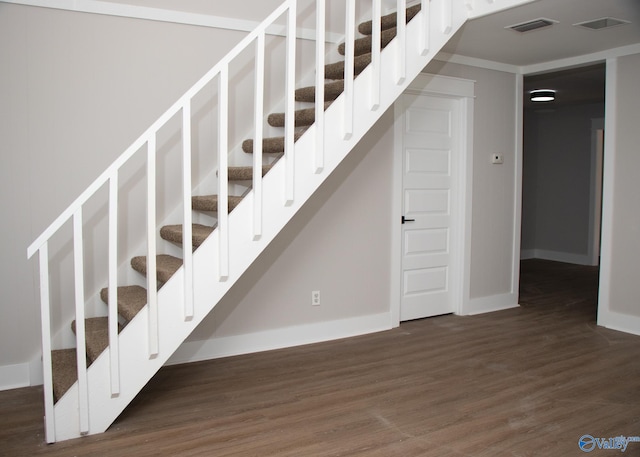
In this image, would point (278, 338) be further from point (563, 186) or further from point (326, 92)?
point (563, 186)

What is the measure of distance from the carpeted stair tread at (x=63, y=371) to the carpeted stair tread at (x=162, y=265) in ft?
1.99

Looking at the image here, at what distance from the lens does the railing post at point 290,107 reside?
3.09 metres

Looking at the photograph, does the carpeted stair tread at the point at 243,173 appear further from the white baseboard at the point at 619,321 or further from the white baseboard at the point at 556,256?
the white baseboard at the point at 556,256

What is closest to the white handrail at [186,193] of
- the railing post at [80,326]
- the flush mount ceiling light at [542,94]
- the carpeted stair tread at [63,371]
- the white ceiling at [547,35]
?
the railing post at [80,326]

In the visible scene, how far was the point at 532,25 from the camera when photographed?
4.07m

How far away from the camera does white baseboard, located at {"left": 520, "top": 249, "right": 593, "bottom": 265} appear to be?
8445 mm

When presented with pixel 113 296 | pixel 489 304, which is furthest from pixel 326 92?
pixel 489 304

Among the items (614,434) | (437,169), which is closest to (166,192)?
(437,169)

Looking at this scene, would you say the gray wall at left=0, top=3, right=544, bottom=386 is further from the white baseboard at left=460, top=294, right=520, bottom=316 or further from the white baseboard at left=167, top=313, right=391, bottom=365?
the white baseboard at left=460, top=294, right=520, bottom=316

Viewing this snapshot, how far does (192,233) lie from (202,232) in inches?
2.6

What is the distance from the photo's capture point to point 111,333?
2.77 m

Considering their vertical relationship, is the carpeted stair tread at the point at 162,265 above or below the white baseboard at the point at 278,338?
above

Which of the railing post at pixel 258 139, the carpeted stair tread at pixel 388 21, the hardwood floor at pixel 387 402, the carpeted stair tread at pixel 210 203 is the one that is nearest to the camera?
the hardwood floor at pixel 387 402

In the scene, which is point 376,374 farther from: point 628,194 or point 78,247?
point 628,194
